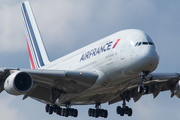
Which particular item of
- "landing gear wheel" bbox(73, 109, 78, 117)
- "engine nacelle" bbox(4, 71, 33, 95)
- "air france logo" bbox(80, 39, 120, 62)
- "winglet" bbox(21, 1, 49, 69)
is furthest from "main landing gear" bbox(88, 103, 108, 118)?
"winglet" bbox(21, 1, 49, 69)

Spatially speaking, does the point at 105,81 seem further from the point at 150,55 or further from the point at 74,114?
the point at 74,114

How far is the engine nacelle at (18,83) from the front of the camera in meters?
27.9

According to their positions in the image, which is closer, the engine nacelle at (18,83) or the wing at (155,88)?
the engine nacelle at (18,83)

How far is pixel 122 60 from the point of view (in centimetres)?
2770

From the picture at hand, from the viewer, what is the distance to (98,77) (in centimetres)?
2933

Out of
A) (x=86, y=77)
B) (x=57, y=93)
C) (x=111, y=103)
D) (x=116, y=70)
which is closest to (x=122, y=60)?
(x=116, y=70)

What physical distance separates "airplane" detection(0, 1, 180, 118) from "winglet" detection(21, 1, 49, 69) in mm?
8358

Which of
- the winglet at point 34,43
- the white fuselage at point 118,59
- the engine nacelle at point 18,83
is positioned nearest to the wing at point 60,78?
the engine nacelle at point 18,83

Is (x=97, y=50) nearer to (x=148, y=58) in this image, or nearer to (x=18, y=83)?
(x=148, y=58)

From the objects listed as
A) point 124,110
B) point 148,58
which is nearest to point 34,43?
point 124,110

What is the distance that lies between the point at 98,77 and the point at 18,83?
19.6ft

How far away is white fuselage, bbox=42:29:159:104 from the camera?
26.9 meters

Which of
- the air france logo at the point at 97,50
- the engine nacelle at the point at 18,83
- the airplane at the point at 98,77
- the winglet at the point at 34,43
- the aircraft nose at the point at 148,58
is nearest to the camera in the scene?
the aircraft nose at the point at 148,58

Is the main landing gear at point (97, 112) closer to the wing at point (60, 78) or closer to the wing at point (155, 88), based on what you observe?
the wing at point (155, 88)
